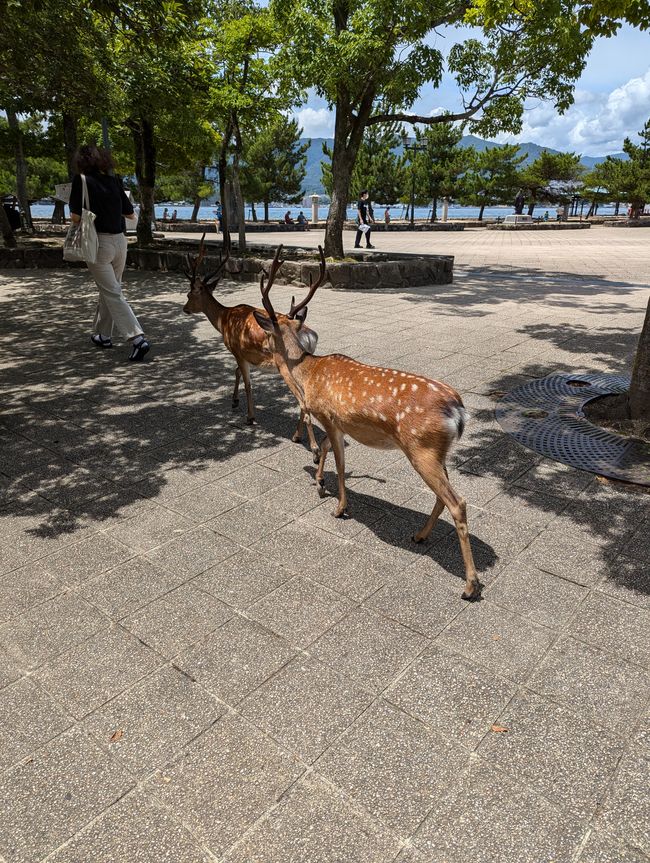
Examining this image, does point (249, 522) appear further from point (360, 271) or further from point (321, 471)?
point (360, 271)

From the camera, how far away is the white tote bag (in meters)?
7.06

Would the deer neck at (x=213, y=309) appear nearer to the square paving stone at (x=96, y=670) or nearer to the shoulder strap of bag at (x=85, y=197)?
the shoulder strap of bag at (x=85, y=197)

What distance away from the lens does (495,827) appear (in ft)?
6.86

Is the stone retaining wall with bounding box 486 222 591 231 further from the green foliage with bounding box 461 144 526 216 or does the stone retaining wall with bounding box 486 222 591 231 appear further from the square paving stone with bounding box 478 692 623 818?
the square paving stone with bounding box 478 692 623 818

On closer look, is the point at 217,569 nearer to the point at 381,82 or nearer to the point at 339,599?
the point at 339,599

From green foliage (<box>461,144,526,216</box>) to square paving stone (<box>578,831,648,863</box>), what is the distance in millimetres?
48576

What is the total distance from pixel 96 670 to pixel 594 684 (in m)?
2.39

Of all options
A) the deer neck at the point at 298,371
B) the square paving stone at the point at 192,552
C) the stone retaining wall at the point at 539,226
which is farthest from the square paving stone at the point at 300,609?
the stone retaining wall at the point at 539,226

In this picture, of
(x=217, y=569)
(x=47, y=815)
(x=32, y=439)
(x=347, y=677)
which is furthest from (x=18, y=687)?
(x=32, y=439)

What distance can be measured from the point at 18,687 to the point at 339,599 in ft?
5.44

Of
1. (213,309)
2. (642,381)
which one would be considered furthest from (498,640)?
(213,309)

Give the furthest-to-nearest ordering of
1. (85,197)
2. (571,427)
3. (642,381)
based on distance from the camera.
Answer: (85,197)
(571,427)
(642,381)

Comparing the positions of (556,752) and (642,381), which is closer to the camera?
(556,752)

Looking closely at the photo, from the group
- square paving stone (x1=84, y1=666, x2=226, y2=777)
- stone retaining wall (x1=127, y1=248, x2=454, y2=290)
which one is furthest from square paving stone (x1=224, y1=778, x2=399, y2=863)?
stone retaining wall (x1=127, y1=248, x2=454, y2=290)
